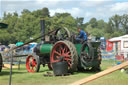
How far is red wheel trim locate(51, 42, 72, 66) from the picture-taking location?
979cm

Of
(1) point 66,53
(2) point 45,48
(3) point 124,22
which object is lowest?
(1) point 66,53

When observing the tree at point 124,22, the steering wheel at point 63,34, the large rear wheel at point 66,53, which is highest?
the tree at point 124,22

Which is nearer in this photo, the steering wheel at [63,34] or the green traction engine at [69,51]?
the green traction engine at [69,51]

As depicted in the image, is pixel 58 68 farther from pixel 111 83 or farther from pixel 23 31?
pixel 23 31

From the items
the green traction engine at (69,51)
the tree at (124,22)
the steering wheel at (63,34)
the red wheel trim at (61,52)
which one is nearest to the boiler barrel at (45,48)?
the green traction engine at (69,51)

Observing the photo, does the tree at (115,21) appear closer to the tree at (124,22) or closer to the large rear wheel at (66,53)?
the tree at (124,22)

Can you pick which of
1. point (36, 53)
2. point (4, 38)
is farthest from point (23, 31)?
point (36, 53)

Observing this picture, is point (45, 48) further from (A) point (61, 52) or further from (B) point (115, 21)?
(B) point (115, 21)

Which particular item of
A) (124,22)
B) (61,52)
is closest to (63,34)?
(61,52)

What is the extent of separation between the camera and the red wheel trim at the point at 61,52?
9794 millimetres

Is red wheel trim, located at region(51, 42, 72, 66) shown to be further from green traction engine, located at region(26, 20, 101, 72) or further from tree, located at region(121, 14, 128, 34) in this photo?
tree, located at region(121, 14, 128, 34)

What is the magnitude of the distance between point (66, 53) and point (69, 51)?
159 mm

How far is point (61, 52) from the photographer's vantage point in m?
10.4

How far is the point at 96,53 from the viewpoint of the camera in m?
9.82
